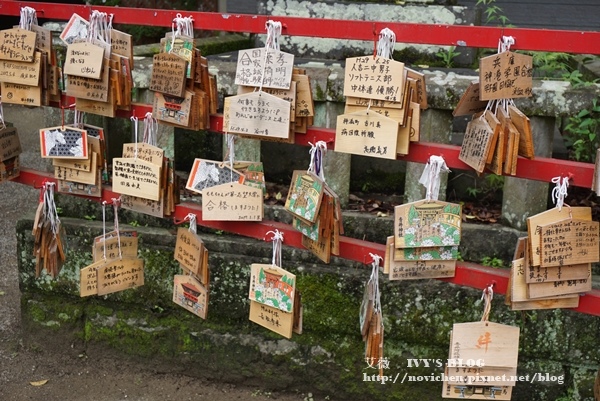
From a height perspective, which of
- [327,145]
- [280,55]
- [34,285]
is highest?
[280,55]

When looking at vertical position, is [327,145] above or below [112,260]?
above

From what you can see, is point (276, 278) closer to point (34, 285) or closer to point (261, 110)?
point (261, 110)

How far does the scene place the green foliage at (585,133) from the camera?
11.5 ft

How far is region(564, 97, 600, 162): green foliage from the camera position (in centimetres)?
351

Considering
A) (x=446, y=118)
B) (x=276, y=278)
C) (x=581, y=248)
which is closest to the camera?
(x=581, y=248)

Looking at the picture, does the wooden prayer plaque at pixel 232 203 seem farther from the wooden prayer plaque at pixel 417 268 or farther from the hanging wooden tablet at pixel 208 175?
the wooden prayer plaque at pixel 417 268

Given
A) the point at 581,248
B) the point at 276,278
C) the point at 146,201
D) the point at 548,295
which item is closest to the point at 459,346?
the point at 548,295

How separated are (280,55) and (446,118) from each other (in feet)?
3.89

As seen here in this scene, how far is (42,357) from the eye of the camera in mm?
4375

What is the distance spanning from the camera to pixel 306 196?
9.05 ft

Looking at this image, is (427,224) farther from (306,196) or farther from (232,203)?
(232,203)

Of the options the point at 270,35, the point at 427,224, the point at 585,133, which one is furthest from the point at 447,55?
the point at 427,224

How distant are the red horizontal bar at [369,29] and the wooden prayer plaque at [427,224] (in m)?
0.52

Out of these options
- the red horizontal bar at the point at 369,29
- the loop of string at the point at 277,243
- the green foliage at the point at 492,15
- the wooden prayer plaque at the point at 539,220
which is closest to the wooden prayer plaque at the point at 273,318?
the loop of string at the point at 277,243
